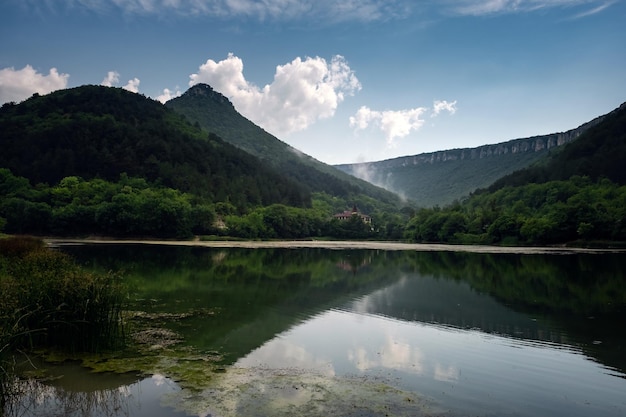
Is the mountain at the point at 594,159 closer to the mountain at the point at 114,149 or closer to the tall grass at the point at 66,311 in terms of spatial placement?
the mountain at the point at 114,149

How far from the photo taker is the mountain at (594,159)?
142m

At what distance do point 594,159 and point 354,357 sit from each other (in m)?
164

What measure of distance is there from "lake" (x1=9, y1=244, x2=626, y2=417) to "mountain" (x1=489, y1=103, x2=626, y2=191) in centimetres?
12893

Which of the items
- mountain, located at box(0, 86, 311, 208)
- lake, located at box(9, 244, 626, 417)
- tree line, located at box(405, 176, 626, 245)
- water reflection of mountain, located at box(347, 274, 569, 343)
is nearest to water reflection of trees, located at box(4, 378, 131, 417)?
lake, located at box(9, 244, 626, 417)

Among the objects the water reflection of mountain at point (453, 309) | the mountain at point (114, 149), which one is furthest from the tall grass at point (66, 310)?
the mountain at point (114, 149)

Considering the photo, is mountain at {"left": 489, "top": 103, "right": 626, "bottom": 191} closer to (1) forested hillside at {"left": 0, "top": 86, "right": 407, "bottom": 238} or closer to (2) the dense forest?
(2) the dense forest

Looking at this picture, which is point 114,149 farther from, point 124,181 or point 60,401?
point 60,401

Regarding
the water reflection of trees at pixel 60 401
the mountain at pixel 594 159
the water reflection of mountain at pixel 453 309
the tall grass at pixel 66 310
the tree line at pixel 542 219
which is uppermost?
the mountain at pixel 594 159

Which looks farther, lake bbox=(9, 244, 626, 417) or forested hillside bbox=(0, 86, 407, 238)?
forested hillside bbox=(0, 86, 407, 238)

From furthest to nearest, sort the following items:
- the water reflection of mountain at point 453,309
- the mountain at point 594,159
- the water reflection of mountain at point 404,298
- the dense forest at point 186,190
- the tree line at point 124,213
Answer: the mountain at point 594,159 < the dense forest at point 186,190 < the tree line at point 124,213 < the water reflection of mountain at point 453,309 < the water reflection of mountain at point 404,298

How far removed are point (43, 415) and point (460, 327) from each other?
17.8 metres

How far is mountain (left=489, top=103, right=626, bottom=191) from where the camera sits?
465 feet

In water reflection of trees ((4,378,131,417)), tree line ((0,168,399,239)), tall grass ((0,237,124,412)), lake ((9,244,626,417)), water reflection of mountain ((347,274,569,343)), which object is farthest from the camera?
tree line ((0,168,399,239))

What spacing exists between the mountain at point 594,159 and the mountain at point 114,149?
318 ft
